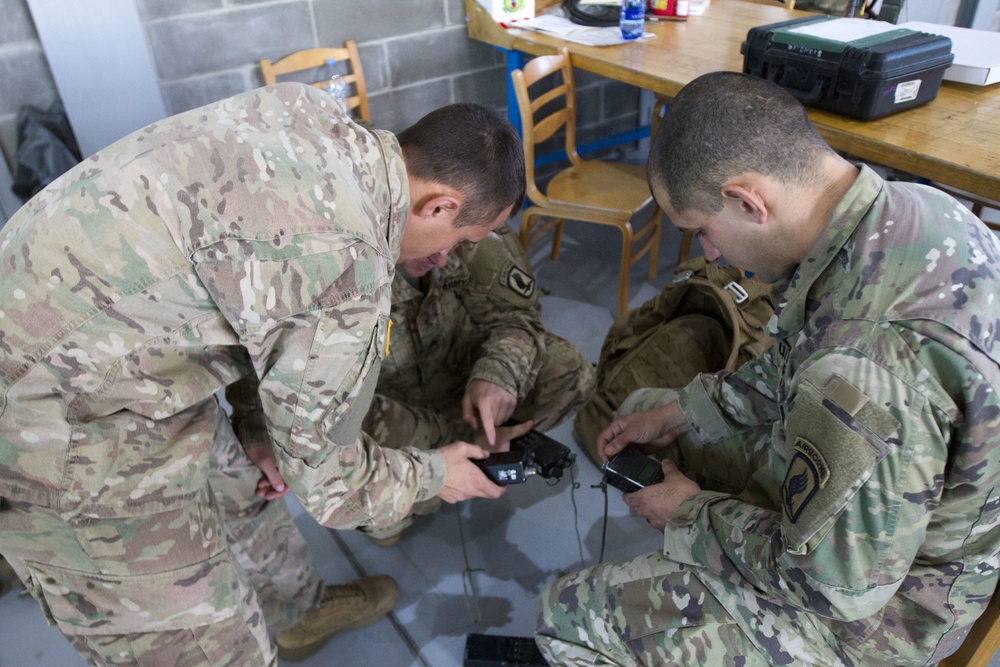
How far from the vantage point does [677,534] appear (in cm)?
116

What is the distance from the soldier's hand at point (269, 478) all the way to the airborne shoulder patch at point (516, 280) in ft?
2.30

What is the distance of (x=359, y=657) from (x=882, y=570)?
3.57 ft

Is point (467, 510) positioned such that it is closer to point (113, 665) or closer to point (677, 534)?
point (677, 534)

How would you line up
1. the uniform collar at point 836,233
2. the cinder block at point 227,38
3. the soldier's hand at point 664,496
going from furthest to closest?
the cinder block at point 227,38, the soldier's hand at point 664,496, the uniform collar at point 836,233

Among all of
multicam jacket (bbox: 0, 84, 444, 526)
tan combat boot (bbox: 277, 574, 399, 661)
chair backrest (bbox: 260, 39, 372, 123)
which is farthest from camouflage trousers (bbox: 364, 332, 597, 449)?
chair backrest (bbox: 260, 39, 372, 123)

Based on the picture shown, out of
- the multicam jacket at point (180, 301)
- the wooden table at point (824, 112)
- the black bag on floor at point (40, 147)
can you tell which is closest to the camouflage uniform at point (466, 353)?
the multicam jacket at point (180, 301)

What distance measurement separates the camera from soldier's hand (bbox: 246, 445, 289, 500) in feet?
4.29

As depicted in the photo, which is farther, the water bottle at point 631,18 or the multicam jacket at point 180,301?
Result: the water bottle at point 631,18

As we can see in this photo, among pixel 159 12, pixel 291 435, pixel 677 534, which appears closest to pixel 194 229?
pixel 291 435

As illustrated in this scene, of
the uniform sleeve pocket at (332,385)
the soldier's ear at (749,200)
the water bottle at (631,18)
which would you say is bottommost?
the uniform sleeve pocket at (332,385)

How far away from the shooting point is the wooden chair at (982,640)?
0.95m

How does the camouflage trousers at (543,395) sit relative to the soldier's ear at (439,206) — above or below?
below

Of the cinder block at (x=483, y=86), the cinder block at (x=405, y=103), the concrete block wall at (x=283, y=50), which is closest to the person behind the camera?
the concrete block wall at (x=283, y=50)

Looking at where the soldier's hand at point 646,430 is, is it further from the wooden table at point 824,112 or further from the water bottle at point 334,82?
the water bottle at point 334,82
